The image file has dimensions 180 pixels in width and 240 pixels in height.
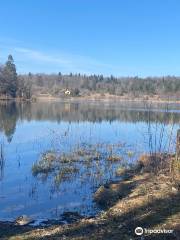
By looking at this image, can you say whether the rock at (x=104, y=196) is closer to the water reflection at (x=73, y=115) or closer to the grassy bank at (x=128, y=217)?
the grassy bank at (x=128, y=217)

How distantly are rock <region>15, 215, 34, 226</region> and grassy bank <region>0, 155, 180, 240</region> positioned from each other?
Result: 361 mm

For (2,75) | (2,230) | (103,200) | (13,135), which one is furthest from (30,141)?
(2,75)

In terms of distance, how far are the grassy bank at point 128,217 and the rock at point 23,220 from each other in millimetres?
361

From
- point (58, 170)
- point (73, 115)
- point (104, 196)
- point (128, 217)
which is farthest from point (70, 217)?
point (73, 115)

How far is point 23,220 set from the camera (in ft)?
39.4

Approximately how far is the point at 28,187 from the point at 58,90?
158 metres

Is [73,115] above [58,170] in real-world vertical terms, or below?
above

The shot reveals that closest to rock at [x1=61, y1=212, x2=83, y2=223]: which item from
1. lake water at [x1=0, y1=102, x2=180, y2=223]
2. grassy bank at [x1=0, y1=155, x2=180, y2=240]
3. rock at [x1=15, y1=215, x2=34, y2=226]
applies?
lake water at [x1=0, y1=102, x2=180, y2=223]

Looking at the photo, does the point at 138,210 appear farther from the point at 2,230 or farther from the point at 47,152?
the point at 47,152

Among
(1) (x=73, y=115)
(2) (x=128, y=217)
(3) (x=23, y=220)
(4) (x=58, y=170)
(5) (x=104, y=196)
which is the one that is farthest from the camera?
(1) (x=73, y=115)

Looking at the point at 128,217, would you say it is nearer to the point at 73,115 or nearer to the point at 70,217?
the point at 70,217

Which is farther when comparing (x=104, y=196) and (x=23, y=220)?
(x=104, y=196)

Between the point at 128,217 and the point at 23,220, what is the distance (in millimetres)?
3231

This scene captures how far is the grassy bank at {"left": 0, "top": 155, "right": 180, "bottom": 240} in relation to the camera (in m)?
9.06
